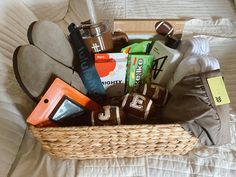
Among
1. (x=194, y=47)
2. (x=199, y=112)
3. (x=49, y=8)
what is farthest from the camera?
(x=49, y=8)

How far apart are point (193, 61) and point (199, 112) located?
16 centimetres

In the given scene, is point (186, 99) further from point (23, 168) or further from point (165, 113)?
point (23, 168)

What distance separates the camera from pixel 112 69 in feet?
2.77

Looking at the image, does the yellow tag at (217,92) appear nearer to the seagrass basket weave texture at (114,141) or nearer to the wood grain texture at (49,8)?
the seagrass basket weave texture at (114,141)

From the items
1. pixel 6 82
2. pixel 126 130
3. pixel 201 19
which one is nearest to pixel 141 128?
pixel 126 130

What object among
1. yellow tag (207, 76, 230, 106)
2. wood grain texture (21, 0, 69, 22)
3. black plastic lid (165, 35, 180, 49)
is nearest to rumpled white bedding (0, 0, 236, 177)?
wood grain texture (21, 0, 69, 22)

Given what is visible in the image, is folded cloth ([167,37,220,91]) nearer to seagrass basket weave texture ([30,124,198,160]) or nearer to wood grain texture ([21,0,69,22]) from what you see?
seagrass basket weave texture ([30,124,198,160])

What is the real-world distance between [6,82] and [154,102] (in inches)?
18.8

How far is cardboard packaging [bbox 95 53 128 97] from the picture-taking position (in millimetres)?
833

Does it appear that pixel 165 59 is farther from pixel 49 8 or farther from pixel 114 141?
pixel 49 8

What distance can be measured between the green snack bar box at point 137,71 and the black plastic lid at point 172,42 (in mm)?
82

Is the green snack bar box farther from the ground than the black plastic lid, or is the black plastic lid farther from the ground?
the black plastic lid

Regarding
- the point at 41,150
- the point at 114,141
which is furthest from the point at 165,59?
the point at 41,150

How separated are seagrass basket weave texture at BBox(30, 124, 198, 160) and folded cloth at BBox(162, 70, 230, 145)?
0.10 feet
